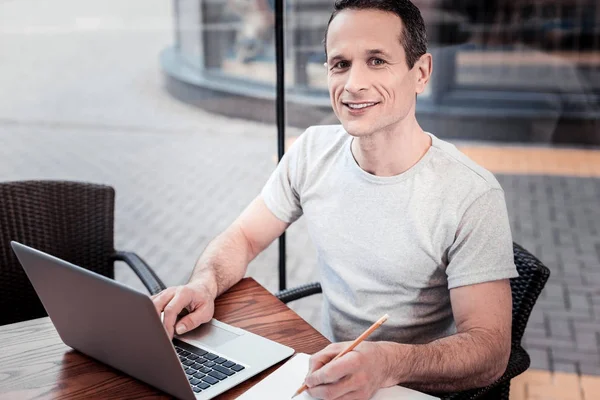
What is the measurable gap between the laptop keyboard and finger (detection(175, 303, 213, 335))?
0.06 m

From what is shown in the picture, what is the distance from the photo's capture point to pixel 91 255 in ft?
8.95

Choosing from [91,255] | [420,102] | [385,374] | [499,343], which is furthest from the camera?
[420,102]

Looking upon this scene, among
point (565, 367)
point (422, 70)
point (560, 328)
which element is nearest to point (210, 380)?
point (422, 70)

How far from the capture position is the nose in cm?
193

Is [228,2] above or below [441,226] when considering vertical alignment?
above

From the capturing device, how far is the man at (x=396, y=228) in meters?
1.79

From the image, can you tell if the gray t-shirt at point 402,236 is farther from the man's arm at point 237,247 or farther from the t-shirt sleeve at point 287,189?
the man's arm at point 237,247

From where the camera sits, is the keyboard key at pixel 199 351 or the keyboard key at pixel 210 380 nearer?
the keyboard key at pixel 210 380

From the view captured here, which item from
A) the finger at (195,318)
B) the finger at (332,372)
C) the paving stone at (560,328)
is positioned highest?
the finger at (332,372)

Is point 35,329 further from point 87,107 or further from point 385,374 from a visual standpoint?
point 87,107

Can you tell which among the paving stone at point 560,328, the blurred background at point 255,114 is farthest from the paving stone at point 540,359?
the paving stone at point 560,328

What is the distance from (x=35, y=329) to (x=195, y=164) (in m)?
2.20

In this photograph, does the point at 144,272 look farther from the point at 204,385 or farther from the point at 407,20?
the point at 407,20

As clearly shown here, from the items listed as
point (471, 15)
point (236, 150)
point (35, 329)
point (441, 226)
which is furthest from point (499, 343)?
point (236, 150)
